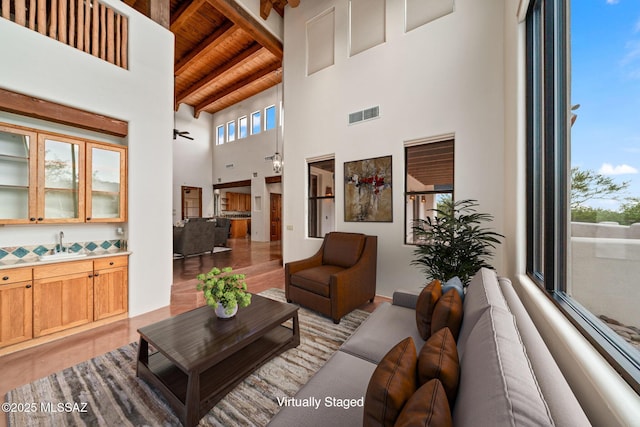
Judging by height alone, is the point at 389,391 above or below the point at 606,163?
below

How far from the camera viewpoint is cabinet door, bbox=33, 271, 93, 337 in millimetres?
2283

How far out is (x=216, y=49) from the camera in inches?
236

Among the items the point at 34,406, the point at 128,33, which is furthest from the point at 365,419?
the point at 128,33

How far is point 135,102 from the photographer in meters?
3.00

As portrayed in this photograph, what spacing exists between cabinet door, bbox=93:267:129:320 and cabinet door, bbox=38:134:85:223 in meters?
0.69

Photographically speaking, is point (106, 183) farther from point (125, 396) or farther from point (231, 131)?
point (231, 131)

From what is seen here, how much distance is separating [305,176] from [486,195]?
9.66 ft

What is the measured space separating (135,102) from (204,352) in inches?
126

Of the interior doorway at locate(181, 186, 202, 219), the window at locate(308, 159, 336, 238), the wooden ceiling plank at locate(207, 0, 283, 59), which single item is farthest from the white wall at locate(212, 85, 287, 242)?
the window at locate(308, 159, 336, 238)

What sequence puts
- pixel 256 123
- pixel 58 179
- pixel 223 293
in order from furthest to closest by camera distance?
pixel 256 123 → pixel 58 179 → pixel 223 293

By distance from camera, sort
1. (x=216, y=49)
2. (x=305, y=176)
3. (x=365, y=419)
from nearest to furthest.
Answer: (x=365, y=419) < (x=305, y=176) < (x=216, y=49)

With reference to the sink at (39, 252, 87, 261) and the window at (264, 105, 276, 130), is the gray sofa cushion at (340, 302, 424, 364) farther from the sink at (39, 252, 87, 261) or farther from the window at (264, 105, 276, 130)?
the window at (264, 105, 276, 130)

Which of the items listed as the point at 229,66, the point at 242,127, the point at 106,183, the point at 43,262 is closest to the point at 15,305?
the point at 43,262

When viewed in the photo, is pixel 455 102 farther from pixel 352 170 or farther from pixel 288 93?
pixel 288 93
